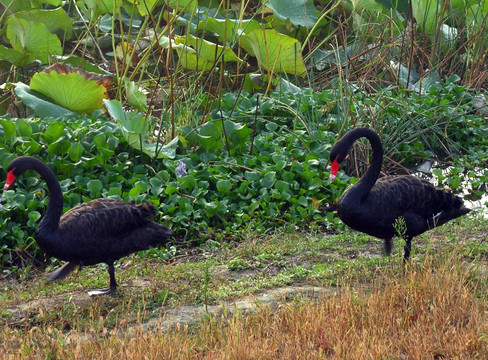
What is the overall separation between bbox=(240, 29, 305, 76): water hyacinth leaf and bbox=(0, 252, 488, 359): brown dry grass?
12.5 ft

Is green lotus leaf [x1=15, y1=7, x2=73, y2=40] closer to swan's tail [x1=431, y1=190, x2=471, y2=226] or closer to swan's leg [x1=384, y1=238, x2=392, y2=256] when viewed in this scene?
swan's leg [x1=384, y1=238, x2=392, y2=256]

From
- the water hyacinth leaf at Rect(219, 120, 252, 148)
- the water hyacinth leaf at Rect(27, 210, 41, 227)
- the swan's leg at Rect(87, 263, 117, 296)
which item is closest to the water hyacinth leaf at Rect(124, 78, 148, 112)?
the water hyacinth leaf at Rect(219, 120, 252, 148)

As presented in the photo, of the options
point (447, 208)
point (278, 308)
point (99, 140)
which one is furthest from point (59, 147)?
point (447, 208)

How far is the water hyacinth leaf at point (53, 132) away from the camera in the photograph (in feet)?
21.0

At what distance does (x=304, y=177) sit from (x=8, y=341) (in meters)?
3.50

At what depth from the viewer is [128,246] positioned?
491 cm

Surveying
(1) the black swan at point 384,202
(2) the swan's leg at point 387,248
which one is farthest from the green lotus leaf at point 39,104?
(2) the swan's leg at point 387,248

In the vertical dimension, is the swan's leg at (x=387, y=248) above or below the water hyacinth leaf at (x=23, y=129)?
below

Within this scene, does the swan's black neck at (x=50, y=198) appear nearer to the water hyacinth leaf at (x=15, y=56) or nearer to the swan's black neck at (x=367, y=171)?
the swan's black neck at (x=367, y=171)

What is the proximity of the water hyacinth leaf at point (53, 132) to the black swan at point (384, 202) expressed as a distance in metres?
2.63

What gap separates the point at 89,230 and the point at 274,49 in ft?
12.7

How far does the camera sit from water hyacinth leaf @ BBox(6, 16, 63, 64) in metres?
7.58

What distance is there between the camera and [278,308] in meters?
4.38

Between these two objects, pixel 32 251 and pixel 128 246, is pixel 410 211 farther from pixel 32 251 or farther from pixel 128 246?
pixel 32 251
